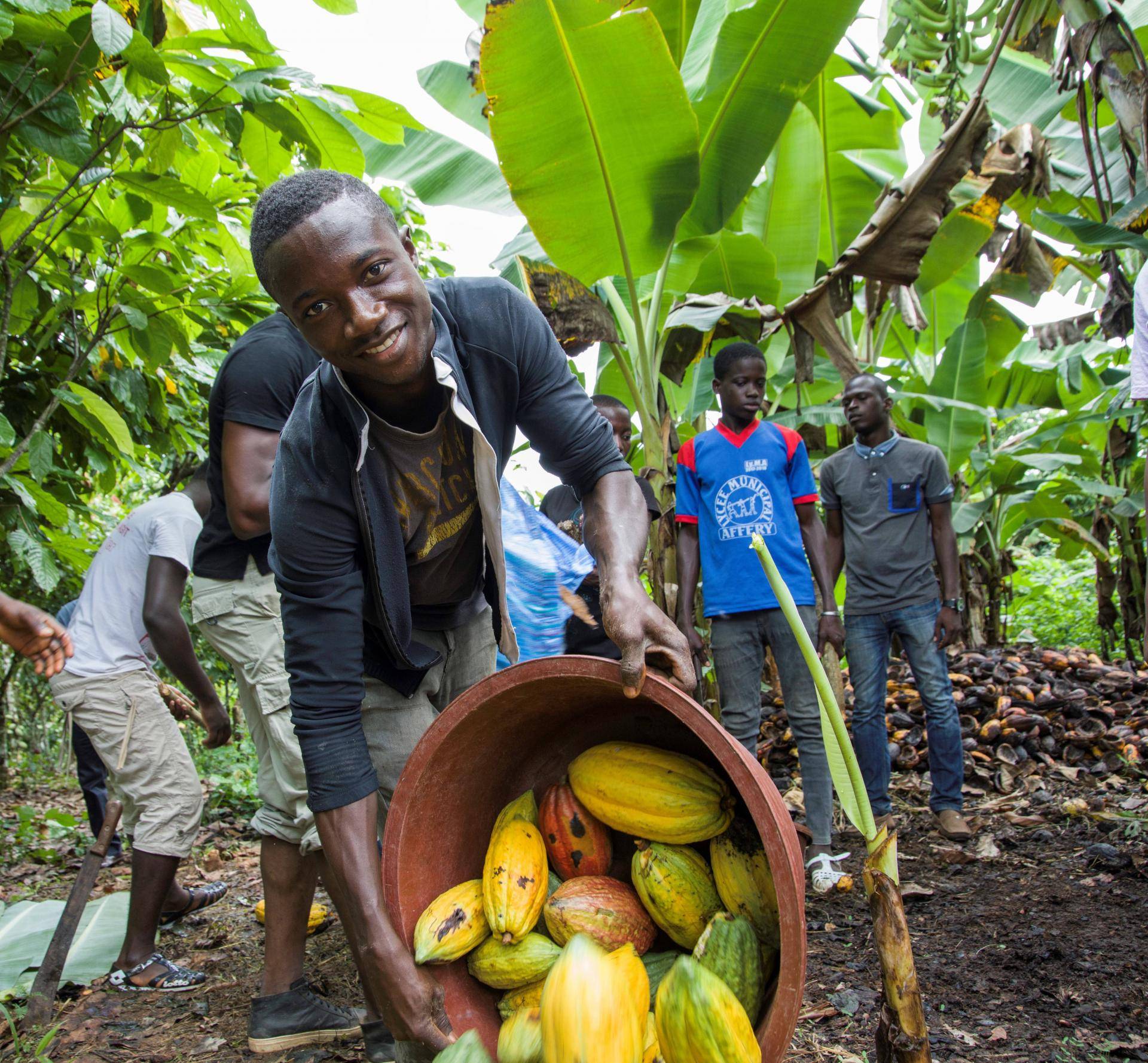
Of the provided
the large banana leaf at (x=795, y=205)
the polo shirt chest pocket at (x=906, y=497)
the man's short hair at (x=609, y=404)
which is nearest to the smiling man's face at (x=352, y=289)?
the man's short hair at (x=609, y=404)

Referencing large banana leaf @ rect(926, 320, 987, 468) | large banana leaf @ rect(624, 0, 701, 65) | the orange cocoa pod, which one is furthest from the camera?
large banana leaf @ rect(926, 320, 987, 468)

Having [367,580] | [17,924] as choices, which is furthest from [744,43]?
[17,924]

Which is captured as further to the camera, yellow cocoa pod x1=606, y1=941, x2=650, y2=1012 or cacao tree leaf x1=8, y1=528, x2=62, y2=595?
cacao tree leaf x1=8, y1=528, x2=62, y2=595

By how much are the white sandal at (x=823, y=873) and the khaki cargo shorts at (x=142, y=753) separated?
6.59ft

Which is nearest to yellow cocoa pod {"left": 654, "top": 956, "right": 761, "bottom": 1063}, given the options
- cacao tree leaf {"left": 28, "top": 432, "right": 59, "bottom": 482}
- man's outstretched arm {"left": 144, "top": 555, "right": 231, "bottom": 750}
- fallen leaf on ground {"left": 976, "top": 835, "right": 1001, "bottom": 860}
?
man's outstretched arm {"left": 144, "top": 555, "right": 231, "bottom": 750}

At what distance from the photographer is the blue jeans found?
12.0 feet

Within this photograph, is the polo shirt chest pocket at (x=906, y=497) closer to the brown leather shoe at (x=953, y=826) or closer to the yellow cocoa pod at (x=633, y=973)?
the brown leather shoe at (x=953, y=826)

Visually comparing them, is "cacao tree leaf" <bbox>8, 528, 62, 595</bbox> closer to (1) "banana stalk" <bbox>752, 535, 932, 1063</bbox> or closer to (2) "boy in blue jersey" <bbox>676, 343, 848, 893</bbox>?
(2) "boy in blue jersey" <bbox>676, 343, 848, 893</bbox>

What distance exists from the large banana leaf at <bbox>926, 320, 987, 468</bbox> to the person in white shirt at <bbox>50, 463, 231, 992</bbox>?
417 centimetres

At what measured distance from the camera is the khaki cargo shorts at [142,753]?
112 inches

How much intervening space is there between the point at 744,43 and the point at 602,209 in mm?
861

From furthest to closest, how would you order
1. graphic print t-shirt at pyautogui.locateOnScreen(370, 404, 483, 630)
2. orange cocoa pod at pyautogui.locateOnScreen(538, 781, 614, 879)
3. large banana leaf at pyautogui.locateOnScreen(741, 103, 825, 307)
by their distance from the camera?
large banana leaf at pyautogui.locateOnScreen(741, 103, 825, 307) < graphic print t-shirt at pyautogui.locateOnScreen(370, 404, 483, 630) < orange cocoa pod at pyautogui.locateOnScreen(538, 781, 614, 879)

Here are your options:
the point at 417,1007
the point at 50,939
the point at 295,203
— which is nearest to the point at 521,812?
the point at 417,1007

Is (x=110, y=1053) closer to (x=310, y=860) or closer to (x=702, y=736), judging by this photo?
(x=310, y=860)
